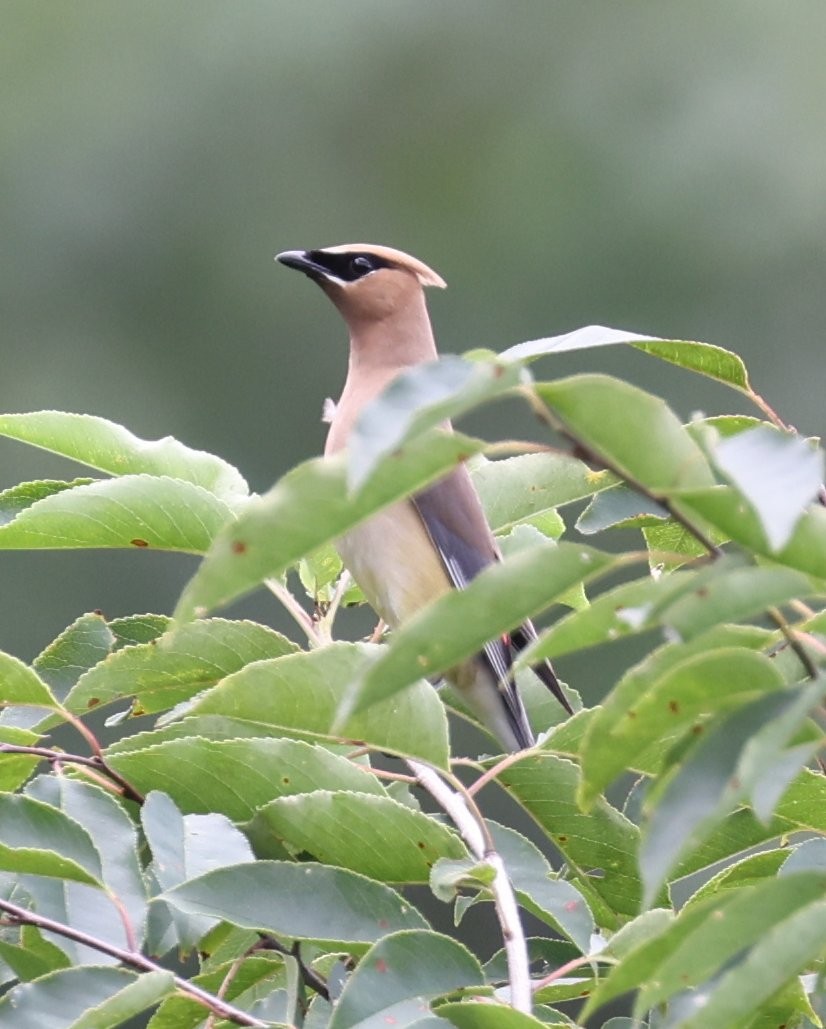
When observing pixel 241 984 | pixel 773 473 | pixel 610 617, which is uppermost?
pixel 773 473

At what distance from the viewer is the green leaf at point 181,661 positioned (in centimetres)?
197

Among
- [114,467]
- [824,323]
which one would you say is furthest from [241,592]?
[824,323]

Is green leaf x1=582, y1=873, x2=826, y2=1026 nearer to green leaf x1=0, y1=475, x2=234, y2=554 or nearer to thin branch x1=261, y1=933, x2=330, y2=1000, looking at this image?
thin branch x1=261, y1=933, x2=330, y2=1000

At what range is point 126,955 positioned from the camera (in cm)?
Result: 160

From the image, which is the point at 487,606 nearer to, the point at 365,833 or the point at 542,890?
the point at 365,833

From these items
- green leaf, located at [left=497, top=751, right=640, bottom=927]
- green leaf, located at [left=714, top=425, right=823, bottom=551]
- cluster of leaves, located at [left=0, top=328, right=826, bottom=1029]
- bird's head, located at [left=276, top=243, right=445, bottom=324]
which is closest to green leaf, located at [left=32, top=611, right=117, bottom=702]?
cluster of leaves, located at [left=0, top=328, right=826, bottom=1029]

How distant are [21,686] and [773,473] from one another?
93 cm

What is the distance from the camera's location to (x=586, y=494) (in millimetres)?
2225

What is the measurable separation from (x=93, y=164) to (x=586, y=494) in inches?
465

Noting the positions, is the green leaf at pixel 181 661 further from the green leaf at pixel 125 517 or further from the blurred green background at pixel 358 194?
the blurred green background at pixel 358 194

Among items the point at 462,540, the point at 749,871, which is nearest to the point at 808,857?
the point at 749,871

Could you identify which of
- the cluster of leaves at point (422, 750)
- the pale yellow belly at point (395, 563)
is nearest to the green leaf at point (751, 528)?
the cluster of leaves at point (422, 750)

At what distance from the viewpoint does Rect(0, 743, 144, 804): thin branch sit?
1.82 m

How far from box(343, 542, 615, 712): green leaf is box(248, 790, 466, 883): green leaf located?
486mm
